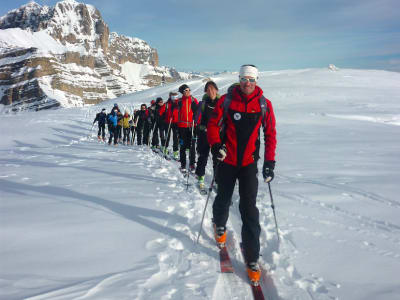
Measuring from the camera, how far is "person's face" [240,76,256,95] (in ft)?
11.2

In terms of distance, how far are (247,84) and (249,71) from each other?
0.58 feet

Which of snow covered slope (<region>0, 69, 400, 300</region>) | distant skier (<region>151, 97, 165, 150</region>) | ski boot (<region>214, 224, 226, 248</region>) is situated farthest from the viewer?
distant skier (<region>151, 97, 165, 150</region>)

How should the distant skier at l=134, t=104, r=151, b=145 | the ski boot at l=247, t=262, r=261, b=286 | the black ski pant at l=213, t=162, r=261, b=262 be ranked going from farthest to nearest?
the distant skier at l=134, t=104, r=151, b=145
the black ski pant at l=213, t=162, r=261, b=262
the ski boot at l=247, t=262, r=261, b=286

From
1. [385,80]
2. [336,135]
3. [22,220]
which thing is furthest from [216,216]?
[385,80]

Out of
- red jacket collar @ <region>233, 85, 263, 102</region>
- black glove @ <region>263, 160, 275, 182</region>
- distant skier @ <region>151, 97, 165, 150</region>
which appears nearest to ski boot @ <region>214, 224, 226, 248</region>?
black glove @ <region>263, 160, 275, 182</region>

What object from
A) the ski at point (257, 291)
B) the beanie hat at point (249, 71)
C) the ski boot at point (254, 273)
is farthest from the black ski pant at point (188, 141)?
the ski at point (257, 291)

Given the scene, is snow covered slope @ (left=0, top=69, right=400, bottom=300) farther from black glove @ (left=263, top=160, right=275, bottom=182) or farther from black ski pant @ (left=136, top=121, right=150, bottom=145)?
black ski pant @ (left=136, top=121, right=150, bottom=145)

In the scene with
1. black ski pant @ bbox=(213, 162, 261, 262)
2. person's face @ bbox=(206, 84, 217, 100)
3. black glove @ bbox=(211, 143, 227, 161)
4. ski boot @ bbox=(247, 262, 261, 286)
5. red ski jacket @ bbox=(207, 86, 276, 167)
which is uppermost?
person's face @ bbox=(206, 84, 217, 100)

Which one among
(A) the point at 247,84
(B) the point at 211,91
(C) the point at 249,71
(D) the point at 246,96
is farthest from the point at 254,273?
(B) the point at 211,91

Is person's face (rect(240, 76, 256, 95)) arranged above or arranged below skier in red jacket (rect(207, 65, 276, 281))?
above

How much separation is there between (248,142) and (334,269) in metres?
1.94

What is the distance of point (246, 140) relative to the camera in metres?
3.50

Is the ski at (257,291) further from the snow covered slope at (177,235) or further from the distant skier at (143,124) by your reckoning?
the distant skier at (143,124)

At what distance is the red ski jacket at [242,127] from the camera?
3.44 metres
